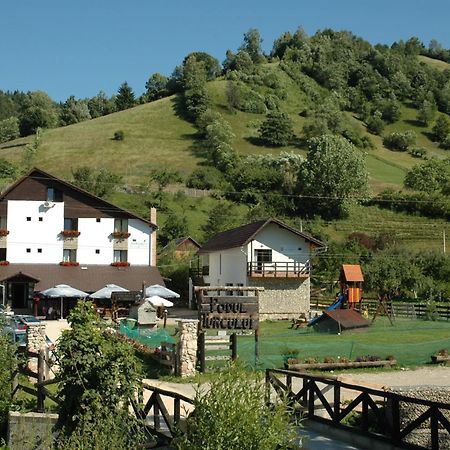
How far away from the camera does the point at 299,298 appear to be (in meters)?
46.1

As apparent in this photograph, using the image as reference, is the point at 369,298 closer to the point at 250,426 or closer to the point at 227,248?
the point at 227,248

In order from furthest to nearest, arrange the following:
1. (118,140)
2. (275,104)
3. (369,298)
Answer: (275,104), (118,140), (369,298)

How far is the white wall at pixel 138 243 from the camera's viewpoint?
51031 millimetres

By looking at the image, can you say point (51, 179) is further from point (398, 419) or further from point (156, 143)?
point (156, 143)

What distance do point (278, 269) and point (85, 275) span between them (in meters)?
12.6

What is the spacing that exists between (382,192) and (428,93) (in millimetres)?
61396

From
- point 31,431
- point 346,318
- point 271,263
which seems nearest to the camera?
point 31,431

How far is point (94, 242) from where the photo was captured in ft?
165

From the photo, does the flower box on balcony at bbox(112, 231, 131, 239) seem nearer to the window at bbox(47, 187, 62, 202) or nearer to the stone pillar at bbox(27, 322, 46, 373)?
the window at bbox(47, 187, 62, 202)

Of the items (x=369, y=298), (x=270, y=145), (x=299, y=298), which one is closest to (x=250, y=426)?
(x=299, y=298)

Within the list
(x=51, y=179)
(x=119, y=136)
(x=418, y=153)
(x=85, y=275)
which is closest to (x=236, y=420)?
(x=85, y=275)

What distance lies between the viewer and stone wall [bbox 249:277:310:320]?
148ft

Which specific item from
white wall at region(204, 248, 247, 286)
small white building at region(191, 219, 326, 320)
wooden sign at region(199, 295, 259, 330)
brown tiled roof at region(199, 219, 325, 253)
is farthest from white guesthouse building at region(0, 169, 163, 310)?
wooden sign at region(199, 295, 259, 330)

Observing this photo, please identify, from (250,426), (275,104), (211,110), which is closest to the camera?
(250,426)
